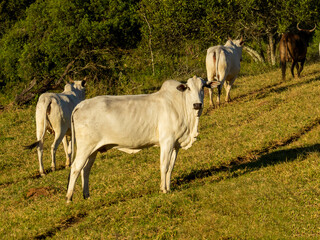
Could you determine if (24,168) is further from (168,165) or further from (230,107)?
(230,107)

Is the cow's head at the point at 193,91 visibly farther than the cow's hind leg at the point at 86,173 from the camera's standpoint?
No

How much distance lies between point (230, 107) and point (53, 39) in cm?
980

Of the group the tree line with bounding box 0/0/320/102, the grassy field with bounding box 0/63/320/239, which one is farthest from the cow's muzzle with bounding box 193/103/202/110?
the tree line with bounding box 0/0/320/102

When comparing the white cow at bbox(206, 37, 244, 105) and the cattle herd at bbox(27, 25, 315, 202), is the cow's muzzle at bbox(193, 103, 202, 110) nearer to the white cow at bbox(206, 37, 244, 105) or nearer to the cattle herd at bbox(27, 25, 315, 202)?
the cattle herd at bbox(27, 25, 315, 202)

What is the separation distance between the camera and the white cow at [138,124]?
844 cm

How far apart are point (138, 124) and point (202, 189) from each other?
1.64 metres

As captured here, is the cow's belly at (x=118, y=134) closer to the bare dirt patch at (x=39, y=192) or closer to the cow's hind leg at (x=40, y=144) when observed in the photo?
the bare dirt patch at (x=39, y=192)

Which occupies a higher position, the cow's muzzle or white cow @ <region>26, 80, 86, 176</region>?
the cow's muzzle

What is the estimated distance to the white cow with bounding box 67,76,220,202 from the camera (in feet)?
27.7

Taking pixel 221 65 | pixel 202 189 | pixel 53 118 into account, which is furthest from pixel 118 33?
pixel 202 189

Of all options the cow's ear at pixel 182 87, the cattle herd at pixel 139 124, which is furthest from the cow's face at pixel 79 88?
the cow's ear at pixel 182 87

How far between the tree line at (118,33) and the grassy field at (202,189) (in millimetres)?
7971

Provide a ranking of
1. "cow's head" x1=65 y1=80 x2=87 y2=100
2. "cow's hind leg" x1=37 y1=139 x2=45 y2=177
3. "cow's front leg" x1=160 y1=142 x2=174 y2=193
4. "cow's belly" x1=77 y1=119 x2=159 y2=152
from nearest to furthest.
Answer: "cow's belly" x1=77 y1=119 x2=159 y2=152 < "cow's front leg" x1=160 y1=142 x2=174 y2=193 < "cow's hind leg" x1=37 y1=139 x2=45 y2=177 < "cow's head" x1=65 y1=80 x2=87 y2=100

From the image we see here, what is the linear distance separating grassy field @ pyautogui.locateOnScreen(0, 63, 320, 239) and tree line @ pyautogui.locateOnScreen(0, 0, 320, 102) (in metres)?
7.97
